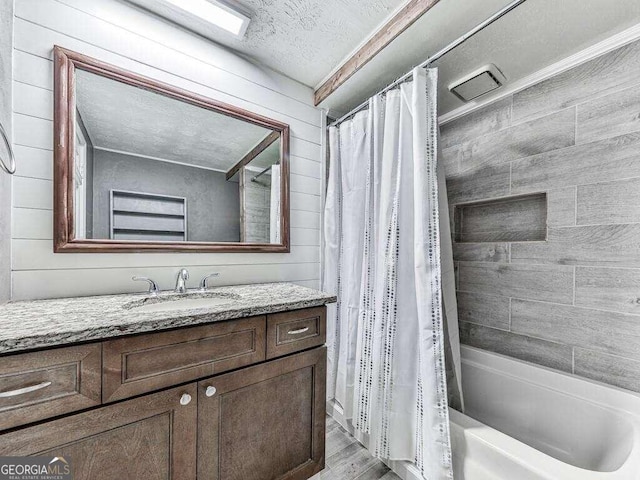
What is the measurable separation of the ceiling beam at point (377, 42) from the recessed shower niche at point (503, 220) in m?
1.14

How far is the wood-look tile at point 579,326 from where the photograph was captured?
48.3 inches

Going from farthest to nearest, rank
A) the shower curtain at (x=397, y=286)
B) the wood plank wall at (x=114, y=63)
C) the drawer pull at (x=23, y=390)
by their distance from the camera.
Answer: the shower curtain at (x=397, y=286)
the wood plank wall at (x=114, y=63)
the drawer pull at (x=23, y=390)

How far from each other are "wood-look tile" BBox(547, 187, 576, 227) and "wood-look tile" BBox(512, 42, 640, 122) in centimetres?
47

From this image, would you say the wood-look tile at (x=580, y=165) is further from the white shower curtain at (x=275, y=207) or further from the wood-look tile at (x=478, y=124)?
the white shower curtain at (x=275, y=207)

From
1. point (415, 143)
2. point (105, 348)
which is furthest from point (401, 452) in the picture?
point (415, 143)

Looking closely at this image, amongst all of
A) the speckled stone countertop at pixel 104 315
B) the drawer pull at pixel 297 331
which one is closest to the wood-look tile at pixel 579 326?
the speckled stone countertop at pixel 104 315

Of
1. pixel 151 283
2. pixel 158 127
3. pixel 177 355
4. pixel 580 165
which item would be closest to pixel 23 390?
pixel 177 355

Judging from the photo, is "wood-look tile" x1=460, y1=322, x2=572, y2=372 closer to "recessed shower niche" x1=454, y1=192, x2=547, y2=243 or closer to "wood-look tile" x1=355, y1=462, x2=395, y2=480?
"recessed shower niche" x1=454, y1=192, x2=547, y2=243

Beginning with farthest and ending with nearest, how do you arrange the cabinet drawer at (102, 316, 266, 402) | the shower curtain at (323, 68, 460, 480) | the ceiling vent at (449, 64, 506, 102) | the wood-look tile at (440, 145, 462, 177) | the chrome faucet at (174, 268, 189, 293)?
1. the wood-look tile at (440, 145, 462, 177)
2. the ceiling vent at (449, 64, 506, 102)
3. the chrome faucet at (174, 268, 189, 293)
4. the shower curtain at (323, 68, 460, 480)
5. the cabinet drawer at (102, 316, 266, 402)

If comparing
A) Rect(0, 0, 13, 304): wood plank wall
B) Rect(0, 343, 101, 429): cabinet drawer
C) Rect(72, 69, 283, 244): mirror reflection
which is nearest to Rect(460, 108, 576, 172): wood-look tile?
Rect(72, 69, 283, 244): mirror reflection

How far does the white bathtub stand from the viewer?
895 mm

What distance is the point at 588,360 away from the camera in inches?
52.5

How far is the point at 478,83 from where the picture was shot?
60.7 inches

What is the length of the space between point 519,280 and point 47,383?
2119 millimetres
